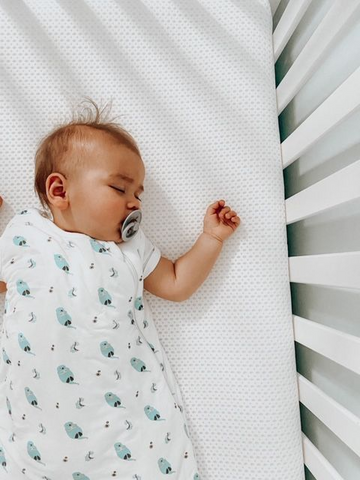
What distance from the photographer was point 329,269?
35.6 inches

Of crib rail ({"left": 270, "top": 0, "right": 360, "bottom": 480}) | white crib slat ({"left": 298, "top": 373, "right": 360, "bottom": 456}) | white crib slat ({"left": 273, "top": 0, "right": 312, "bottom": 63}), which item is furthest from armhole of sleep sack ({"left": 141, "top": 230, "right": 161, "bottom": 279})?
white crib slat ({"left": 273, "top": 0, "right": 312, "bottom": 63})

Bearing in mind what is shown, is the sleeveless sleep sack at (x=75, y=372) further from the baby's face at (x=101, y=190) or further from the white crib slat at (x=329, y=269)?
the white crib slat at (x=329, y=269)

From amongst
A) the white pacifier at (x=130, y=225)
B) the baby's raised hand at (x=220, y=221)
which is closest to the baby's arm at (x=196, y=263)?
the baby's raised hand at (x=220, y=221)

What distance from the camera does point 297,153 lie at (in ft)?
3.57

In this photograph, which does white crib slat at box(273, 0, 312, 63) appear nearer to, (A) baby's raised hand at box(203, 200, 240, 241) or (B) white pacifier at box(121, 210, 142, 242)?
(A) baby's raised hand at box(203, 200, 240, 241)

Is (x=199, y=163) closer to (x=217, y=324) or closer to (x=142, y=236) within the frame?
(x=142, y=236)

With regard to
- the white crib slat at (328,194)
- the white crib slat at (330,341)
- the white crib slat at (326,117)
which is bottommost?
the white crib slat at (330,341)

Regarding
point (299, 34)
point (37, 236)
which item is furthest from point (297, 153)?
point (37, 236)

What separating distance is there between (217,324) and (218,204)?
0.26 metres

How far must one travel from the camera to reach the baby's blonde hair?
1.07 m

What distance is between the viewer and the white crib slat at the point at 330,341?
84 cm

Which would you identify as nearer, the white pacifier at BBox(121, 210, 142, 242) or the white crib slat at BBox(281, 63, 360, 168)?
the white crib slat at BBox(281, 63, 360, 168)

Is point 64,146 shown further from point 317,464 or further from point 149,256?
point 317,464

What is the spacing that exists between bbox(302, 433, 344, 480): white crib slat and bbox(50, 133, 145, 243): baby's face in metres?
0.61
